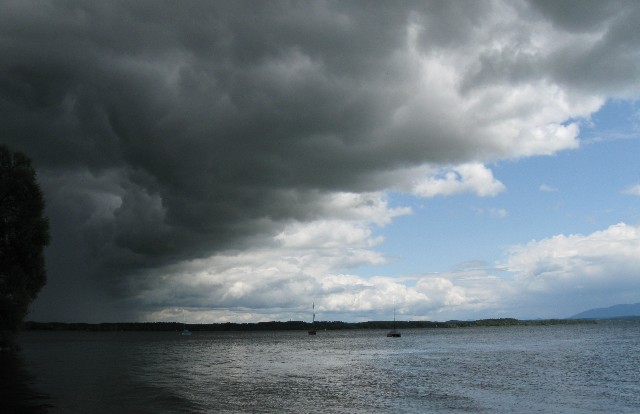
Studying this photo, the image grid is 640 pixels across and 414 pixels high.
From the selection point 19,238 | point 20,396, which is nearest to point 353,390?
point 20,396

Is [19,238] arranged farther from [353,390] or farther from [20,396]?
[353,390]

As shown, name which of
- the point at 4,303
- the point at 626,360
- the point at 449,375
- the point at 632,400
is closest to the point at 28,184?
the point at 4,303

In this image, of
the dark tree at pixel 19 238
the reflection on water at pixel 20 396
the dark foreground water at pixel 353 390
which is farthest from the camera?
the dark tree at pixel 19 238

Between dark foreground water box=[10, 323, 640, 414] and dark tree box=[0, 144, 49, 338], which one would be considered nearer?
dark foreground water box=[10, 323, 640, 414]

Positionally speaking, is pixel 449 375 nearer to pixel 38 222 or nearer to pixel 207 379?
pixel 207 379

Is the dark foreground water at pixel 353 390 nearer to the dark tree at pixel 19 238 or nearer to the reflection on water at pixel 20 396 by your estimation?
the reflection on water at pixel 20 396

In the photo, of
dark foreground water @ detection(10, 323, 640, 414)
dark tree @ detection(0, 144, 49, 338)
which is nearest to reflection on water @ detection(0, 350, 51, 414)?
dark foreground water @ detection(10, 323, 640, 414)

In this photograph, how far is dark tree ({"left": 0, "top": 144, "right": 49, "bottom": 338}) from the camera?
59094 mm

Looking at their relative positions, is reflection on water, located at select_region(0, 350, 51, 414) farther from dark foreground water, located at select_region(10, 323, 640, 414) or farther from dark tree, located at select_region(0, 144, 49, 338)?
dark tree, located at select_region(0, 144, 49, 338)

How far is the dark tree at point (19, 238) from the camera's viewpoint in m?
59.1

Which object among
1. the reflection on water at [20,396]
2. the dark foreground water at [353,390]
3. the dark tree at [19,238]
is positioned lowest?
the dark foreground water at [353,390]

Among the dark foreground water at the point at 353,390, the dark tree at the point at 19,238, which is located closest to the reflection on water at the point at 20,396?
the dark foreground water at the point at 353,390

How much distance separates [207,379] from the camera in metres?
58.0

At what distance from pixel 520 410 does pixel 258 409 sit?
61.6 ft
